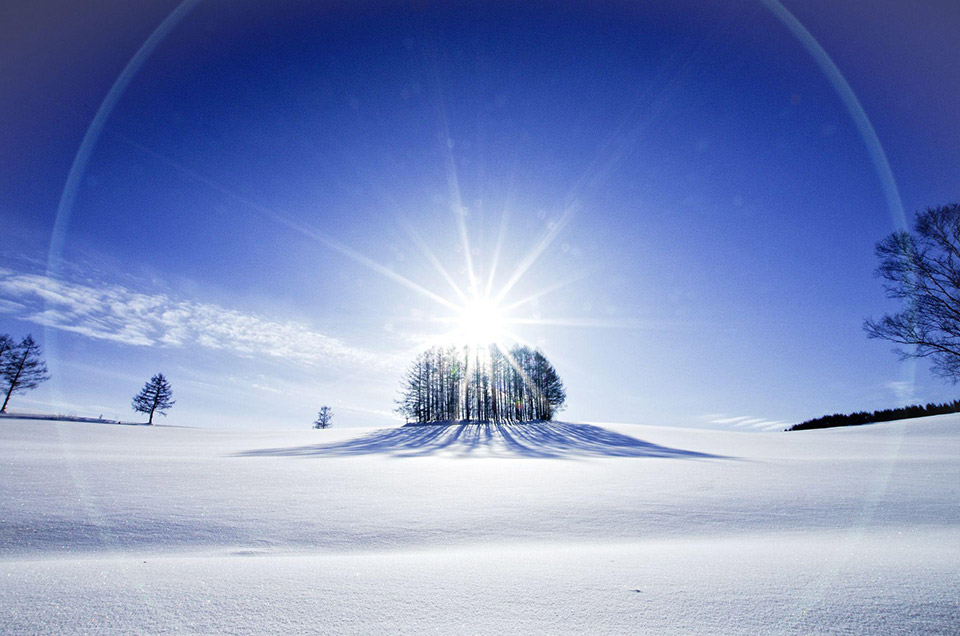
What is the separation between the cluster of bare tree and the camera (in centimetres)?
3578

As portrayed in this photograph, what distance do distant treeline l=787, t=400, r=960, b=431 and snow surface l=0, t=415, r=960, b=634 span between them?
56.3ft

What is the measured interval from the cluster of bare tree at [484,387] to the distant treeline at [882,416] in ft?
61.4

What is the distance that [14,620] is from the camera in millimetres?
1452

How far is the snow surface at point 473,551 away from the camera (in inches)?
61.4

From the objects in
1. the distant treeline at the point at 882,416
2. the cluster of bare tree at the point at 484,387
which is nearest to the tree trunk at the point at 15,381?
the cluster of bare tree at the point at 484,387

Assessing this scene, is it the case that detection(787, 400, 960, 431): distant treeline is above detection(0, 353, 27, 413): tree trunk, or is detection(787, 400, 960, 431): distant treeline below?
below

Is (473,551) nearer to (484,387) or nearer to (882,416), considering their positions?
(882,416)

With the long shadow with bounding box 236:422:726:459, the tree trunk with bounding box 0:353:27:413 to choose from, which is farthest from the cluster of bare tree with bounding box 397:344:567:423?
the tree trunk with bounding box 0:353:27:413

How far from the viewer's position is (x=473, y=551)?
2.72 m

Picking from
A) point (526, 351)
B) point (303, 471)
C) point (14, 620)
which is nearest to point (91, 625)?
point (14, 620)

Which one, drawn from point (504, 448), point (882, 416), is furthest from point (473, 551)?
point (882, 416)

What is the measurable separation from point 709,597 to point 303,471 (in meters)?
5.72

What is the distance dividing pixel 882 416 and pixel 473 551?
84.0 ft

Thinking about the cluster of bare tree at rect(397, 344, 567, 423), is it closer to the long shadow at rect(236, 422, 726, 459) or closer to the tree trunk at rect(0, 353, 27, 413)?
the long shadow at rect(236, 422, 726, 459)
